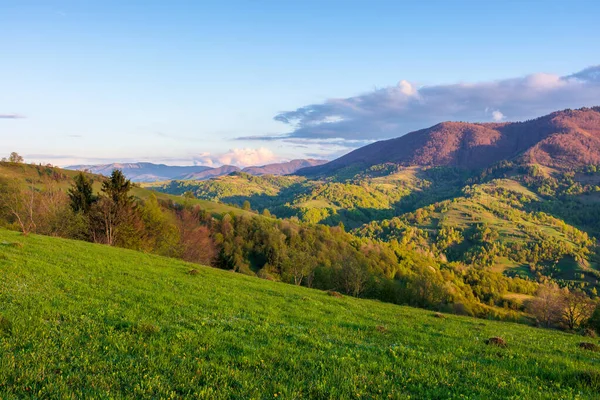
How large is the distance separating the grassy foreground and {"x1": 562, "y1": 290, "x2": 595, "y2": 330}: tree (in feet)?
341

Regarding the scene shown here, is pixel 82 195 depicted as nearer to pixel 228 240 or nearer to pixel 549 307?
pixel 228 240

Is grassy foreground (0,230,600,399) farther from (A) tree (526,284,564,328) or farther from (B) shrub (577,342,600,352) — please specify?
(A) tree (526,284,564,328)

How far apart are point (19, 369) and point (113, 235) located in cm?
6611

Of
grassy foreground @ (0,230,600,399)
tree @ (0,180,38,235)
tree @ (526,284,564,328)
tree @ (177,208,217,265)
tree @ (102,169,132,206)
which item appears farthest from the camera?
tree @ (526,284,564,328)

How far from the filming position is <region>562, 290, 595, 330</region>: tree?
92812 millimetres

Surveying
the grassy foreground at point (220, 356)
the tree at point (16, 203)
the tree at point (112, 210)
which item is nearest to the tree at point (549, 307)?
the grassy foreground at point (220, 356)

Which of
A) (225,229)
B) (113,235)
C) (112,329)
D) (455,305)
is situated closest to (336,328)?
(112,329)

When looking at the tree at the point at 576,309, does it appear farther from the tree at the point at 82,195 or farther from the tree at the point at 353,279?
the tree at the point at 82,195

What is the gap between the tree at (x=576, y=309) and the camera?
3654 inches

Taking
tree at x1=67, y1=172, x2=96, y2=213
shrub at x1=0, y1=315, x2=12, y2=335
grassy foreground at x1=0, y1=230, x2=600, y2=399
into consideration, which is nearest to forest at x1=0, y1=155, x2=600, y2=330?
tree at x1=67, y1=172, x2=96, y2=213

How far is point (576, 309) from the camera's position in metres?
96.3

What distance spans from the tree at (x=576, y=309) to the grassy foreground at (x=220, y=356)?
341 ft

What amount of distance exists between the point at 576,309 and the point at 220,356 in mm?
125511

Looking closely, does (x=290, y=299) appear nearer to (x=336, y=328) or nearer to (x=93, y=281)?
(x=336, y=328)
